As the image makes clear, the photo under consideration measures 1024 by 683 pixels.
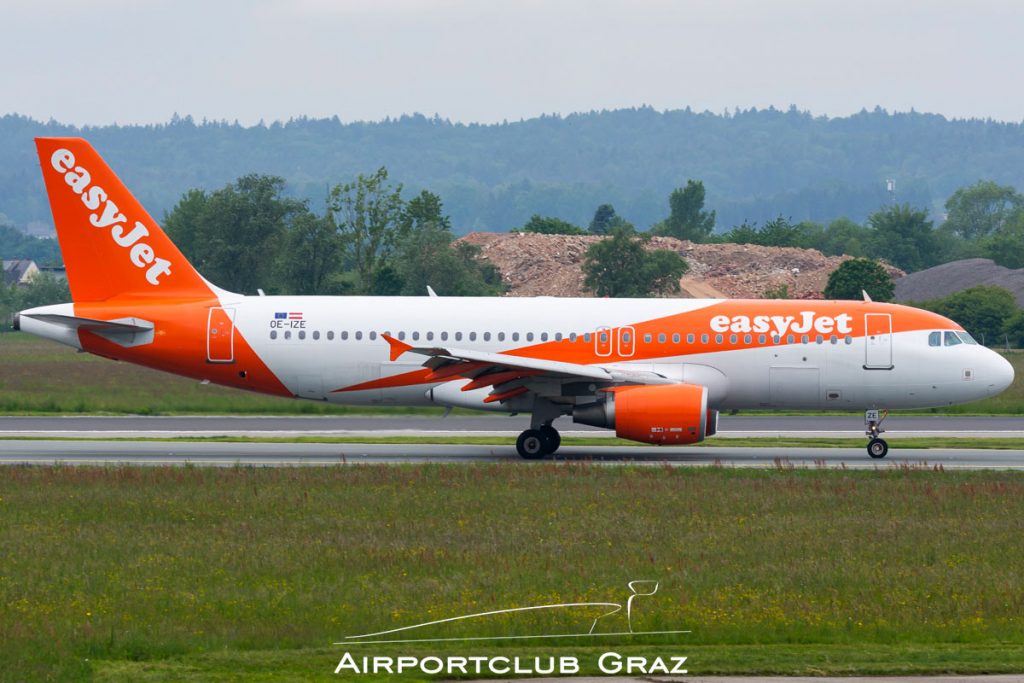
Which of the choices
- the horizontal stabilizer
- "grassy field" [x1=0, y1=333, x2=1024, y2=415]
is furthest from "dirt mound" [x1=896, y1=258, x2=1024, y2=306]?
the horizontal stabilizer

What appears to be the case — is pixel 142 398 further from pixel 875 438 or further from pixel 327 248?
pixel 327 248

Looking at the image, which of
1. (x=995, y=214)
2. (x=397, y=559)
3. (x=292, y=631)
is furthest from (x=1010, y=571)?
(x=995, y=214)

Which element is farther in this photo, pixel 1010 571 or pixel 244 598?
pixel 1010 571

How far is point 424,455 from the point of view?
104 feet

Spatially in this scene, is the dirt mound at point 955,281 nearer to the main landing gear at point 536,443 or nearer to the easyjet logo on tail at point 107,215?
the main landing gear at point 536,443

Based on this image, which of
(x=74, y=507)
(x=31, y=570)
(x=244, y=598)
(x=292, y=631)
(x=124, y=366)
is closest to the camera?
(x=292, y=631)

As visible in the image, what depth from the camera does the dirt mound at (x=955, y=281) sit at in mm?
91500

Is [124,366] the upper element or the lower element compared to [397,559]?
upper

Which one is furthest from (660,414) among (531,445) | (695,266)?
(695,266)

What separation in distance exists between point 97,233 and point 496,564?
17711 millimetres

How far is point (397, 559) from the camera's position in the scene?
1828cm

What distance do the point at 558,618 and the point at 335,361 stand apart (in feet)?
56.4

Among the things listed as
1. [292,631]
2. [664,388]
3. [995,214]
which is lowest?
[292,631]

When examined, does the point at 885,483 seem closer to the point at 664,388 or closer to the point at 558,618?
the point at 664,388
